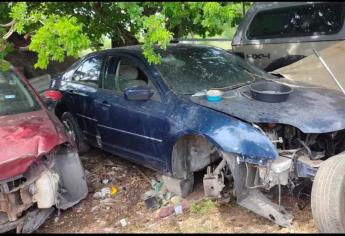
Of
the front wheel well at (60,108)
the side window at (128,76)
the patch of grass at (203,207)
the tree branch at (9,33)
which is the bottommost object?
the patch of grass at (203,207)

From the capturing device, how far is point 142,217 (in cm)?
459

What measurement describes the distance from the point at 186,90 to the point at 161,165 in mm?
882

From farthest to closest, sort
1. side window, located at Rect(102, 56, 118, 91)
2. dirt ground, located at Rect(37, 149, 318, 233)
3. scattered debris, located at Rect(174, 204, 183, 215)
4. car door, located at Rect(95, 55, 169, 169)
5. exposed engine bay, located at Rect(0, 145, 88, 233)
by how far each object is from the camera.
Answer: side window, located at Rect(102, 56, 118, 91)
car door, located at Rect(95, 55, 169, 169)
scattered debris, located at Rect(174, 204, 183, 215)
dirt ground, located at Rect(37, 149, 318, 233)
exposed engine bay, located at Rect(0, 145, 88, 233)

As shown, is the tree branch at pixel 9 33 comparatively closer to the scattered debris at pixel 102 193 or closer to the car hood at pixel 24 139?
the car hood at pixel 24 139

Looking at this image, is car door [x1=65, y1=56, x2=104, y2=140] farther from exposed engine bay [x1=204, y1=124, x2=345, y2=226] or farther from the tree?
exposed engine bay [x1=204, y1=124, x2=345, y2=226]

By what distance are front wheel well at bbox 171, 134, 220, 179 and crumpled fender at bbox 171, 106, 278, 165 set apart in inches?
11.2

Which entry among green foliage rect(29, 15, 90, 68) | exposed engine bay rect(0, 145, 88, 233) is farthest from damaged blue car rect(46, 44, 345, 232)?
exposed engine bay rect(0, 145, 88, 233)

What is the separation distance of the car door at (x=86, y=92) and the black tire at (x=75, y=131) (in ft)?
0.36

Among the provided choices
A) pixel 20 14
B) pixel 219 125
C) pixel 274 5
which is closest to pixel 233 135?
pixel 219 125

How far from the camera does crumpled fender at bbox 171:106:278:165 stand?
3734mm

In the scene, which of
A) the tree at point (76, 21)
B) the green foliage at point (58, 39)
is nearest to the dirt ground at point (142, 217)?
the tree at point (76, 21)

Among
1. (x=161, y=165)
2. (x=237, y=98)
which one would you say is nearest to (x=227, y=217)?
(x=161, y=165)

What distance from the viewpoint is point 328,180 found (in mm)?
3533

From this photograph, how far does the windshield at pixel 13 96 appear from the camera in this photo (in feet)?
15.7
